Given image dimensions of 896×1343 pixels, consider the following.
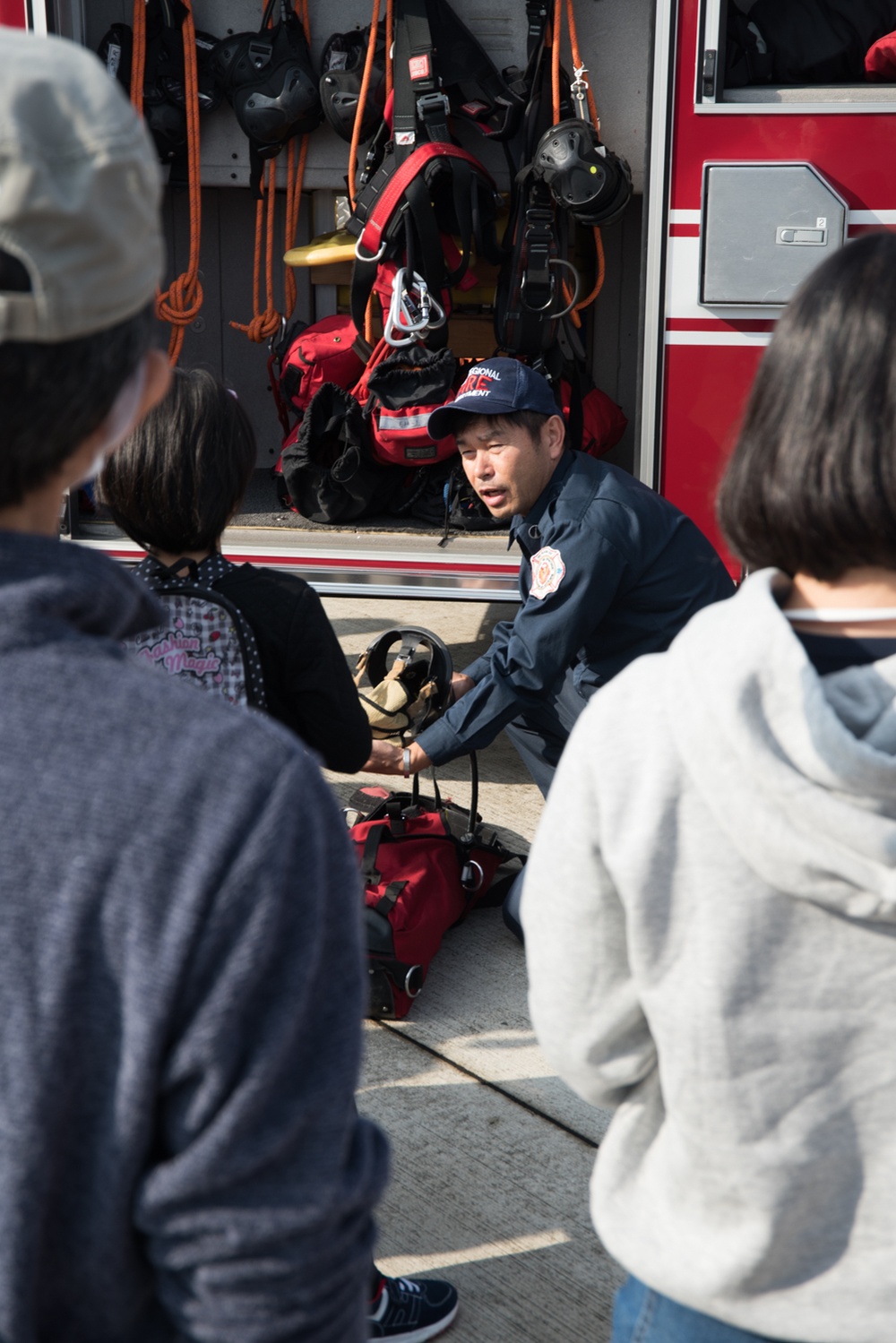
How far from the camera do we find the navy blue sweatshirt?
0.68m

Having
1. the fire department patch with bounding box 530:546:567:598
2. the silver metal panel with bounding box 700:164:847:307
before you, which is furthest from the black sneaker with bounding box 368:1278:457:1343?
the silver metal panel with bounding box 700:164:847:307

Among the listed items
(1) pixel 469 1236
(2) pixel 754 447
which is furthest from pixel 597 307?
(2) pixel 754 447

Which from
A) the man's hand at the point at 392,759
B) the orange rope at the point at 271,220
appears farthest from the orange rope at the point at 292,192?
the man's hand at the point at 392,759

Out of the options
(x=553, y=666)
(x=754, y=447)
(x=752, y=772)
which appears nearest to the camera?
(x=752, y=772)

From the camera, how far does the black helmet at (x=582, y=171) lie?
4.21m

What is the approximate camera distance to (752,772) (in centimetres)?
90

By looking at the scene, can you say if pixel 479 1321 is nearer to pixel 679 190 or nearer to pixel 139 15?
pixel 679 190

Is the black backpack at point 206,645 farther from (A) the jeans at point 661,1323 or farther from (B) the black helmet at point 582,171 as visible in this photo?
(B) the black helmet at point 582,171

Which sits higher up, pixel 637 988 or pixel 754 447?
pixel 754 447

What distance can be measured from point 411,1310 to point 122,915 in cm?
149

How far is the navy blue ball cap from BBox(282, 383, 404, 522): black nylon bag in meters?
1.72

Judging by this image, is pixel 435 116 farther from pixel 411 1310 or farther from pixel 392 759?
pixel 411 1310

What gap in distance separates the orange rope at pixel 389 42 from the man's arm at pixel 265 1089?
4.43m

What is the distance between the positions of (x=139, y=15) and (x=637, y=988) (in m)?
4.79
